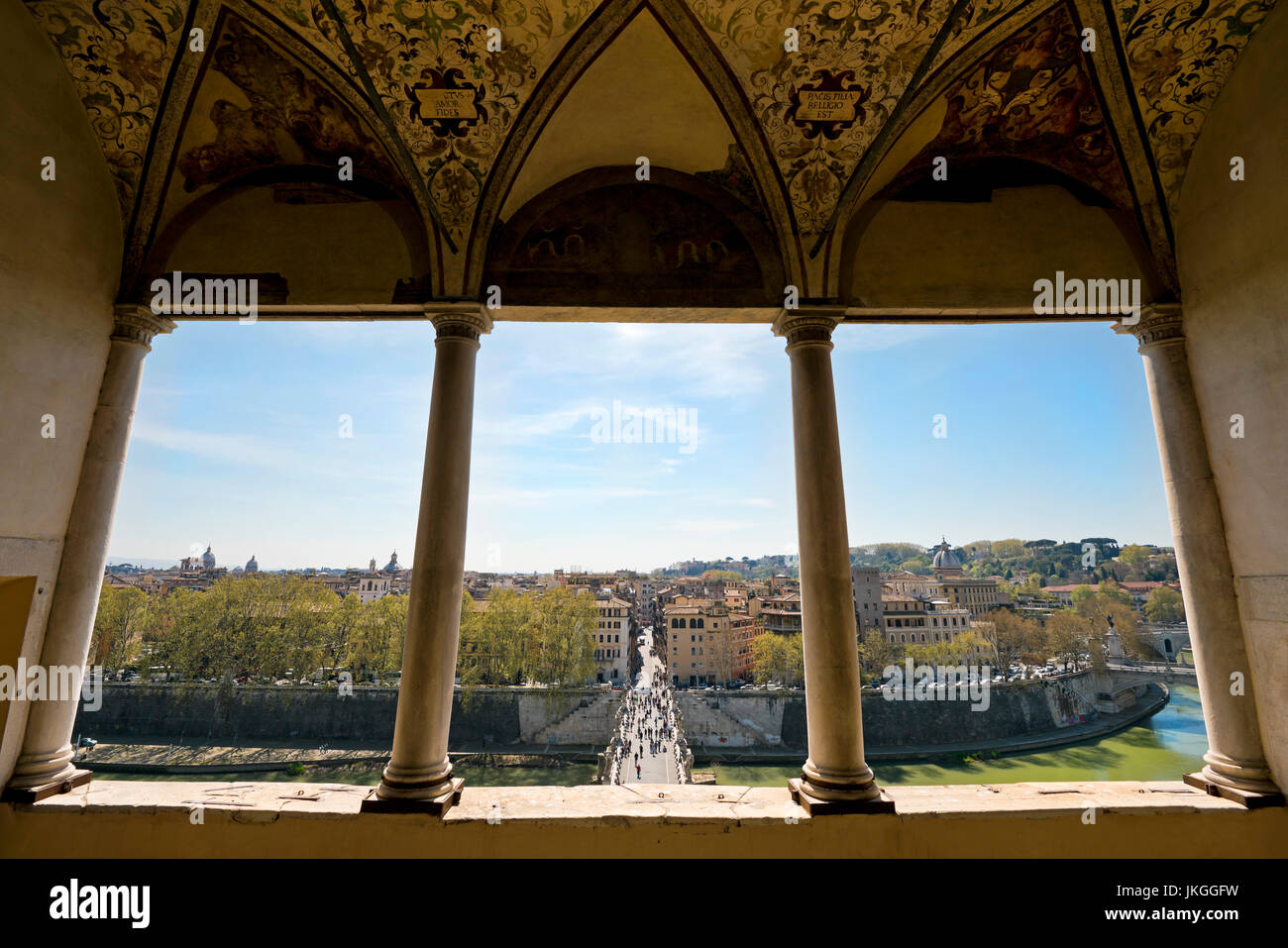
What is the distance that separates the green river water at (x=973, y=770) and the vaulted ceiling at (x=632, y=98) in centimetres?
2559

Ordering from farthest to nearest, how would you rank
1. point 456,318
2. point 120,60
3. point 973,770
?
1. point 973,770
2. point 456,318
3. point 120,60

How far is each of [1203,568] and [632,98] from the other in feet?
22.3

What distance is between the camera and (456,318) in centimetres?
487

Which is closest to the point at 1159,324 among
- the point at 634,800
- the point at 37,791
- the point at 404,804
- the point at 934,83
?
the point at 934,83

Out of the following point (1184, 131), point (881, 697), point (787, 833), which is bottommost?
point (881, 697)

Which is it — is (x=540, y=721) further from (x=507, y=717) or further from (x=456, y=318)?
(x=456, y=318)

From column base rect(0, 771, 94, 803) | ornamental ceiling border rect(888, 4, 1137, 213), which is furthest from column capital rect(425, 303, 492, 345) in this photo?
column base rect(0, 771, 94, 803)

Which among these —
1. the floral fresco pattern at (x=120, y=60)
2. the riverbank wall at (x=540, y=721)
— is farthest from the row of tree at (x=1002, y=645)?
the floral fresco pattern at (x=120, y=60)

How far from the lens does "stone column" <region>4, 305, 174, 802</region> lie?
4035mm
